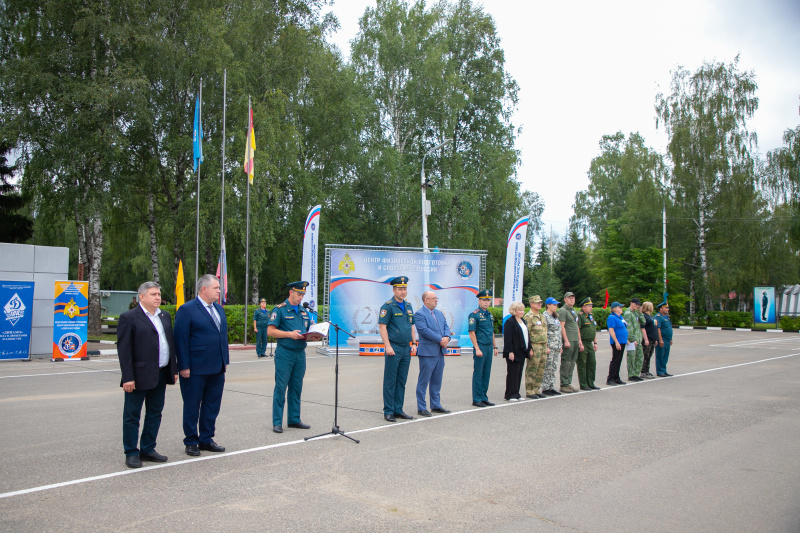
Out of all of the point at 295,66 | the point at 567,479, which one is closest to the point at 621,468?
the point at 567,479

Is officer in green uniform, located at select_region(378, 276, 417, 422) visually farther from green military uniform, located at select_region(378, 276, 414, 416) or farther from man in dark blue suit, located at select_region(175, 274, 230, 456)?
man in dark blue suit, located at select_region(175, 274, 230, 456)

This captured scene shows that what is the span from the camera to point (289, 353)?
23.7 ft

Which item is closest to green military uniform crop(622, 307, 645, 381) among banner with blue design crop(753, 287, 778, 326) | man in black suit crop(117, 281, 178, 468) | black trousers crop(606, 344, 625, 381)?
black trousers crop(606, 344, 625, 381)

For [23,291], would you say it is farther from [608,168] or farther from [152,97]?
[608,168]

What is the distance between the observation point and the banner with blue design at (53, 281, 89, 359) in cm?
1675

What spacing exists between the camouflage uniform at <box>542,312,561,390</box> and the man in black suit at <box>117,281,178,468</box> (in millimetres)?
6917

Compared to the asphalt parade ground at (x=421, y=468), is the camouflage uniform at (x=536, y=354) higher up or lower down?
higher up

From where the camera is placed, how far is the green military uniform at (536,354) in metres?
10.2

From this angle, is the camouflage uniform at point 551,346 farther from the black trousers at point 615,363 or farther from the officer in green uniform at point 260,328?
the officer in green uniform at point 260,328

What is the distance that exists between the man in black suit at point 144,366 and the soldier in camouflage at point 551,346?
6909 mm

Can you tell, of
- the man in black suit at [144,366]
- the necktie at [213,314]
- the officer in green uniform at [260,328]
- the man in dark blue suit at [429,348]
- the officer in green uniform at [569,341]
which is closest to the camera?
the man in black suit at [144,366]

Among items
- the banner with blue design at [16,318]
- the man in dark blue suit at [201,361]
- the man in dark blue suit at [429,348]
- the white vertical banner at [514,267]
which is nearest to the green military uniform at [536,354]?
the man in dark blue suit at [429,348]

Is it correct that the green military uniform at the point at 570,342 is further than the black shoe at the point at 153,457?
Yes

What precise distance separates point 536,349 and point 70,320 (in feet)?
45.2
